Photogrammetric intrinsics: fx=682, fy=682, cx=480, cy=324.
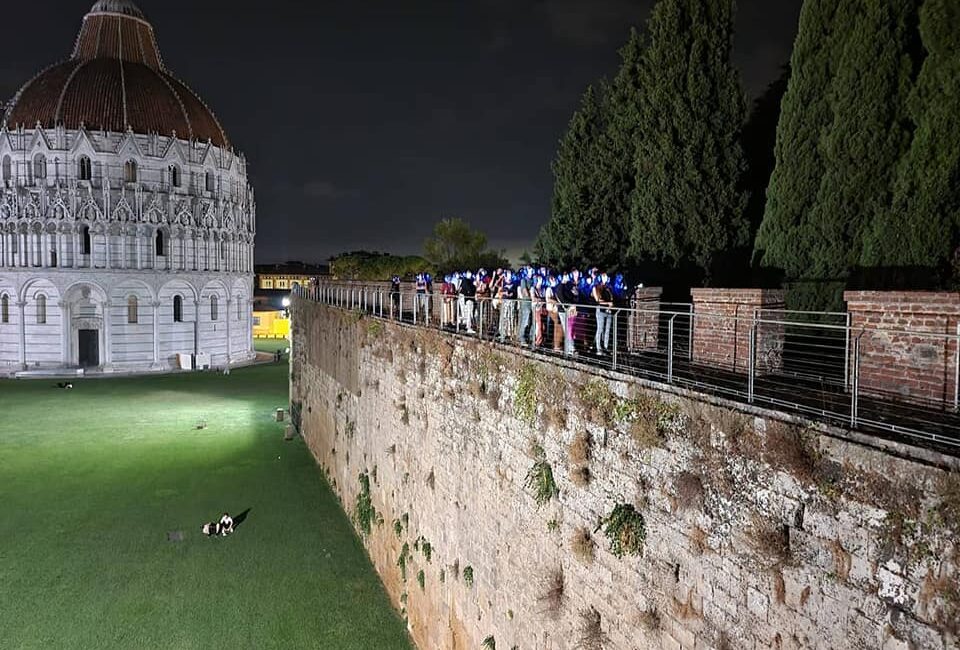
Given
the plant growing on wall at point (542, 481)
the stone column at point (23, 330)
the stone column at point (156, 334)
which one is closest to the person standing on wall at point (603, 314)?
the plant growing on wall at point (542, 481)

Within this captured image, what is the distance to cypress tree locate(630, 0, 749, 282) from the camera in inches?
819

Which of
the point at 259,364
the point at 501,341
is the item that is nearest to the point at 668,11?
the point at 501,341

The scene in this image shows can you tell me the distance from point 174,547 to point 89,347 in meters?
41.2

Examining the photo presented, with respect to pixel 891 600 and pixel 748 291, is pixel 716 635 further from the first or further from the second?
pixel 748 291

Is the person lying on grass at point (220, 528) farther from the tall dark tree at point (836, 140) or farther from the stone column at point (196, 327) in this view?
the stone column at point (196, 327)

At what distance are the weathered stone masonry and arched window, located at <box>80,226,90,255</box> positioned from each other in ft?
155

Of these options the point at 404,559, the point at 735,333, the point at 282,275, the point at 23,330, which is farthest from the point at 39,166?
the point at 282,275

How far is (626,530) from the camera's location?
271 inches

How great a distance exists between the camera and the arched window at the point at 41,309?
51.8m

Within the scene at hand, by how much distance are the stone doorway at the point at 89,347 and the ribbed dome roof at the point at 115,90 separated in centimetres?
1591

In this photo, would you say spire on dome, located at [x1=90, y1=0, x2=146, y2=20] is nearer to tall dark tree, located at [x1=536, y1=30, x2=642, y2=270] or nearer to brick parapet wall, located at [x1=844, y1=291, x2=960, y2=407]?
tall dark tree, located at [x1=536, y1=30, x2=642, y2=270]

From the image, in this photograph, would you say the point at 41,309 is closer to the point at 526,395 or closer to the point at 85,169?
the point at 85,169

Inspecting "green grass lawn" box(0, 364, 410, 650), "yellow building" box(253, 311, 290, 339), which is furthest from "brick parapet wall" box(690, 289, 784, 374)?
"yellow building" box(253, 311, 290, 339)

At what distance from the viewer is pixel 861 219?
45.9 feet
